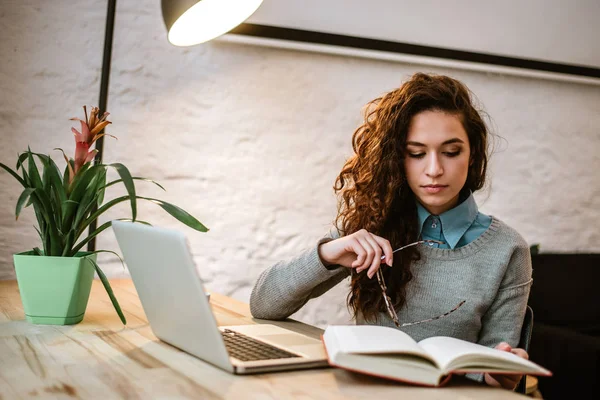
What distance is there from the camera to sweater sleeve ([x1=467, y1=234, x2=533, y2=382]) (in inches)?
55.4

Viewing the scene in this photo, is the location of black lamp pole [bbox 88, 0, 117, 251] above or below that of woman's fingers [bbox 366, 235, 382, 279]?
above

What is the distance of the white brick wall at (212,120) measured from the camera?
2.05 meters

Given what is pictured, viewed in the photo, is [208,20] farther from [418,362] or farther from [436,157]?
[418,362]

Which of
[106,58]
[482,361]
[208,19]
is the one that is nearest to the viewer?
[482,361]

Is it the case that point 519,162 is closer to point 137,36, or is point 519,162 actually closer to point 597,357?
point 597,357

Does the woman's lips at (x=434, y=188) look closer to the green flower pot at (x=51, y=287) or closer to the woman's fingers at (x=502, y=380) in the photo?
the woman's fingers at (x=502, y=380)

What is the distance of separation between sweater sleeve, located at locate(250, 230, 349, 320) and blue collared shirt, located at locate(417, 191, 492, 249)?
0.23 meters

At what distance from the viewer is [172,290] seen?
0.95 metres

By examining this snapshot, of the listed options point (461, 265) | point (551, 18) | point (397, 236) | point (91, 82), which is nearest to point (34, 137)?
point (91, 82)

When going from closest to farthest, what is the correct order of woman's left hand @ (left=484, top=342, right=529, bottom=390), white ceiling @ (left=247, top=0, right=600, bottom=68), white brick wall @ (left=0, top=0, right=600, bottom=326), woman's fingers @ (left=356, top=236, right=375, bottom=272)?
woman's left hand @ (left=484, top=342, right=529, bottom=390) → woman's fingers @ (left=356, top=236, right=375, bottom=272) → white brick wall @ (left=0, top=0, right=600, bottom=326) → white ceiling @ (left=247, top=0, right=600, bottom=68)

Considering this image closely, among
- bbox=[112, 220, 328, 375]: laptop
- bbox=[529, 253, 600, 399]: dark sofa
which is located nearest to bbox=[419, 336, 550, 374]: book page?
bbox=[112, 220, 328, 375]: laptop

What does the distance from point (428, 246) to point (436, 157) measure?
8.9 inches

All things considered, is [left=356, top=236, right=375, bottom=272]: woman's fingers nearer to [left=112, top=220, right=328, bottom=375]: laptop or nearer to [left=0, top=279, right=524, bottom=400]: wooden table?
[left=112, top=220, right=328, bottom=375]: laptop

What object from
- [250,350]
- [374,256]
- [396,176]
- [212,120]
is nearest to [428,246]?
[396,176]
